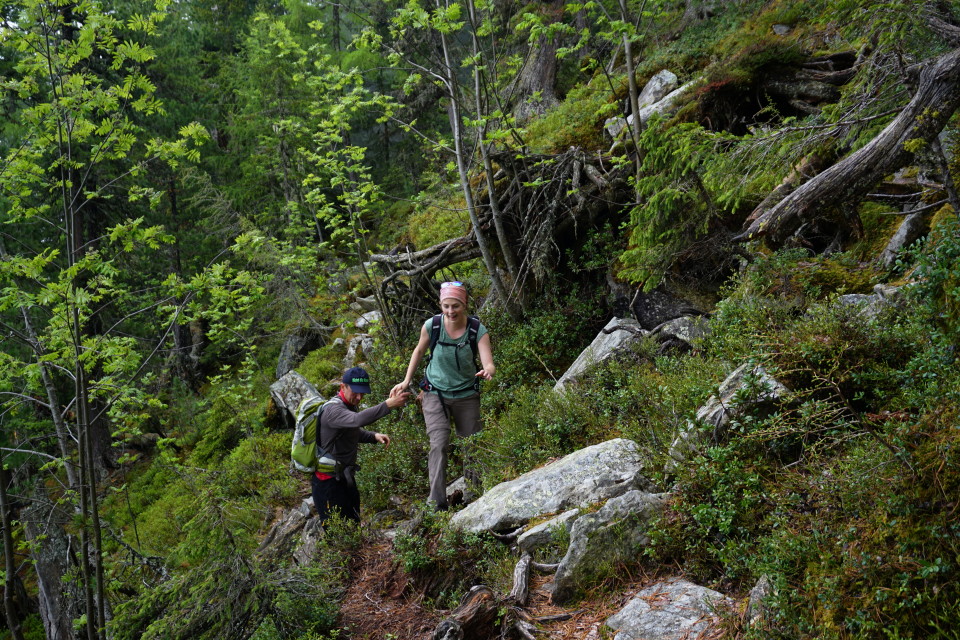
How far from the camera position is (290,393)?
12.2m

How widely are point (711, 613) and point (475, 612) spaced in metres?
1.53

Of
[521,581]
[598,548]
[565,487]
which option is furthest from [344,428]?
[598,548]

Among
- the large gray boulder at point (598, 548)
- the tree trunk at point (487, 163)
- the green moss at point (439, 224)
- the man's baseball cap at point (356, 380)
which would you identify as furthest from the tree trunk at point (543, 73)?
the large gray boulder at point (598, 548)

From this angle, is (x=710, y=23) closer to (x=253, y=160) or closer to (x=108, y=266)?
(x=108, y=266)

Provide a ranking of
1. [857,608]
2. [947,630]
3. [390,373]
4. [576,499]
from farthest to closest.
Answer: [390,373]
[576,499]
[857,608]
[947,630]

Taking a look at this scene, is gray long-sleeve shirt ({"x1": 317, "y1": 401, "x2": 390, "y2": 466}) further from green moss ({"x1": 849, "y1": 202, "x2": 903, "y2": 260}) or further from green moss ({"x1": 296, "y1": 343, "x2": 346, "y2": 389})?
green moss ({"x1": 296, "y1": 343, "x2": 346, "y2": 389})

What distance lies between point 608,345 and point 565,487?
9.11 ft

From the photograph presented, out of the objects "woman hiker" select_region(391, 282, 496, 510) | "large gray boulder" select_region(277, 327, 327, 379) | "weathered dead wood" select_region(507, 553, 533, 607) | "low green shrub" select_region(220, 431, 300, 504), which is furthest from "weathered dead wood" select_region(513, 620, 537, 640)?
"large gray boulder" select_region(277, 327, 327, 379)

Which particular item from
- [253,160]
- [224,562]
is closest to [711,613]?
[224,562]

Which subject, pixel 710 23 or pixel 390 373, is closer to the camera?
pixel 390 373

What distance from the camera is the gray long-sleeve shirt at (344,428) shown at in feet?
18.4

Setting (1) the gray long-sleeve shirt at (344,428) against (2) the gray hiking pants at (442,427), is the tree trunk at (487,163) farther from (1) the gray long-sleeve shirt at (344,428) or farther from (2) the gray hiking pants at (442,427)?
(1) the gray long-sleeve shirt at (344,428)

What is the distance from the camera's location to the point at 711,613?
312 centimetres

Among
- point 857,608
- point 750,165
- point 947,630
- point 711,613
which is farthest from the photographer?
point 750,165
